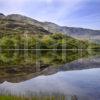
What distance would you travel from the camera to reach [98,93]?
16984mm

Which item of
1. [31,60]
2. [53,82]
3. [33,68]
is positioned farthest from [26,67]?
[53,82]

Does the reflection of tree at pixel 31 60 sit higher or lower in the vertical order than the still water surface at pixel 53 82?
lower

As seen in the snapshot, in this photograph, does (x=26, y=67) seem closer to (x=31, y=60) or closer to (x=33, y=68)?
(x=33, y=68)

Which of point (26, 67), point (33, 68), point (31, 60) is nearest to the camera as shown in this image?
point (33, 68)

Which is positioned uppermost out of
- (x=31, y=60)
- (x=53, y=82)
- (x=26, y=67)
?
(x=53, y=82)

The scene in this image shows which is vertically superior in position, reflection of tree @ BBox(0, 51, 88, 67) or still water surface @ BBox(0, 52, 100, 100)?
still water surface @ BBox(0, 52, 100, 100)

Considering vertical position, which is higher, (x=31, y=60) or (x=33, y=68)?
(x=33, y=68)

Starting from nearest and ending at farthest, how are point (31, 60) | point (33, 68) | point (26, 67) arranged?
point (33, 68) < point (26, 67) < point (31, 60)

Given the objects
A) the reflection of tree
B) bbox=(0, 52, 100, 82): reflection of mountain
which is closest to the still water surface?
bbox=(0, 52, 100, 82): reflection of mountain

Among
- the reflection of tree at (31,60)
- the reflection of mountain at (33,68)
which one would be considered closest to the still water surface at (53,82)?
the reflection of mountain at (33,68)

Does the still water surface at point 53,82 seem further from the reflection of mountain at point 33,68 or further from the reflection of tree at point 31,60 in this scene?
the reflection of tree at point 31,60

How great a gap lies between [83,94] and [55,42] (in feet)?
459

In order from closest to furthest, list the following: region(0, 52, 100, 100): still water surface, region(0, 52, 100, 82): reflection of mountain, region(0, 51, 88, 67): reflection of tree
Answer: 1. region(0, 52, 100, 100): still water surface
2. region(0, 52, 100, 82): reflection of mountain
3. region(0, 51, 88, 67): reflection of tree

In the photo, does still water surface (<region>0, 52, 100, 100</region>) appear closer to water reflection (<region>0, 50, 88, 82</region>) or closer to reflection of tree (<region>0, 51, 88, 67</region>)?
water reflection (<region>0, 50, 88, 82</region>)
